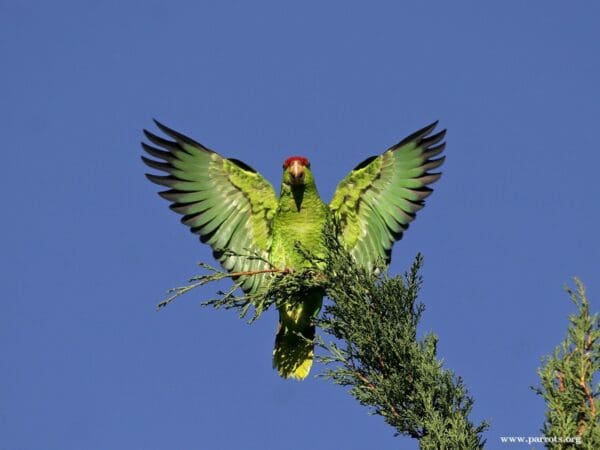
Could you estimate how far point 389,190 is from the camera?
28.1 feet

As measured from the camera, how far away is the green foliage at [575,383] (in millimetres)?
4391

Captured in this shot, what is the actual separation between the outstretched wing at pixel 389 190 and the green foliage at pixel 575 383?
3892 millimetres

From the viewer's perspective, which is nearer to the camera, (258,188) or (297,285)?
(297,285)

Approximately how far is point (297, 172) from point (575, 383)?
4.31m

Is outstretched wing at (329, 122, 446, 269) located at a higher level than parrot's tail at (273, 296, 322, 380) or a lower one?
higher

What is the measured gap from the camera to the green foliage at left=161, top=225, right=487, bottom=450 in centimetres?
484

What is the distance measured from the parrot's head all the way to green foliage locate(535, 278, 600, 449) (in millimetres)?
4019

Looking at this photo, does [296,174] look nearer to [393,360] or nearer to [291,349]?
[291,349]

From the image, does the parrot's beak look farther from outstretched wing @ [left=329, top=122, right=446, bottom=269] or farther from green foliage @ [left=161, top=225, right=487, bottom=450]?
green foliage @ [left=161, top=225, right=487, bottom=450]

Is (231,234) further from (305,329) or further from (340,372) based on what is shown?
(340,372)

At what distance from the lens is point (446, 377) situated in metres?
4.96

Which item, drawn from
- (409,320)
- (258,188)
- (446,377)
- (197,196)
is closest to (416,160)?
(258,188)

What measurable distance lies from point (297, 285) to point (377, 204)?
2.16m

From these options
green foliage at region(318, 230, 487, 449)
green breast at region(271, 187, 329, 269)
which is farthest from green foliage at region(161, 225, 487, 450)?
green breast at region(271, 187, 329, 269)
